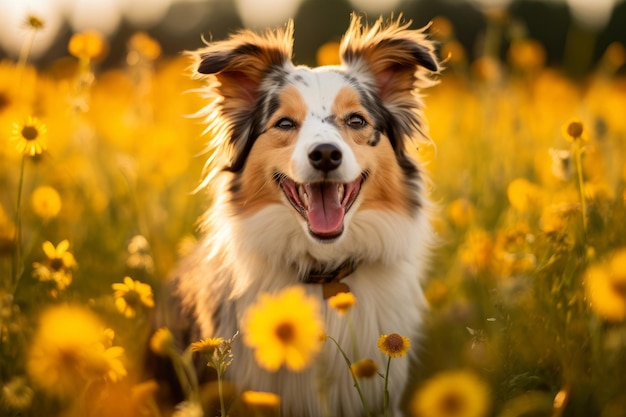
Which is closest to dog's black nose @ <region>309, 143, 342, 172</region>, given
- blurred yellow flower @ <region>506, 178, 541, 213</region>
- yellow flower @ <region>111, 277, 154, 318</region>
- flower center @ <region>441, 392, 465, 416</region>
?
yellow flower @ <region>111, 277, 154, 318</region>

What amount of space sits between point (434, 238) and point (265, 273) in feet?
3.97

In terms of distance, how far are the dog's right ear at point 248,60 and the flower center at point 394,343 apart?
1.95 meters

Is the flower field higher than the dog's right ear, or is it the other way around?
the dog's right ear

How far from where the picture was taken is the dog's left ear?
3.81 meters

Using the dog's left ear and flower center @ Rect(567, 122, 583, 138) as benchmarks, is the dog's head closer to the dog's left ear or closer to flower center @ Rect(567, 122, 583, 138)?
the dog's left ear

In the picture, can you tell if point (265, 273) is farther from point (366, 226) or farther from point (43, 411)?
point (43, 411)

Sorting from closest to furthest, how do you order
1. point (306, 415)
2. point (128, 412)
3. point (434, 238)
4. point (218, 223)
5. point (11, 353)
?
point (128, 412) < point (11, 353) < point (306, 415) < point (218, 223) < point (434, 238)

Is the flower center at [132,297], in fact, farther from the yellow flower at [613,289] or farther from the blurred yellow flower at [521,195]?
the blurred yellow flower at [521,195]

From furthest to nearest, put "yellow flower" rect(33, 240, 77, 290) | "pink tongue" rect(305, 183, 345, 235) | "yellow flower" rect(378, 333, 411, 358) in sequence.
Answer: "pink tongue" rect(305, 183, 345, 235) → "yellow flower" rect(33, 240, 77, 290) → "yellow flower" rect(378, 333, 411, 358)

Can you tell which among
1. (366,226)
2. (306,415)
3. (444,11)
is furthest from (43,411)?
(444,11)

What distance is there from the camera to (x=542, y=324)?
2.95 meters

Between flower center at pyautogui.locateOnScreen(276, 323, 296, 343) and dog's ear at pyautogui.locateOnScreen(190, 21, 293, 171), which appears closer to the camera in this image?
flower center at pyautogui.locateOnScreen(276, 323, 296, 343)

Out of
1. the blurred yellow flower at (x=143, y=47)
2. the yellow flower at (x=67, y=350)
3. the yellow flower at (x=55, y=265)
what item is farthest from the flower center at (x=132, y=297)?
the blurred yellow flower at (x=143, y=47)

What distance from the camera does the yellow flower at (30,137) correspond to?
9.49 feet
